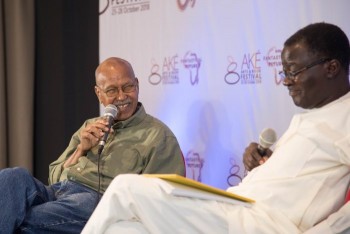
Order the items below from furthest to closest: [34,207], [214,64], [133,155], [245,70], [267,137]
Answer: [214,64], [245,70], [133,155], [34,207], [267,137]

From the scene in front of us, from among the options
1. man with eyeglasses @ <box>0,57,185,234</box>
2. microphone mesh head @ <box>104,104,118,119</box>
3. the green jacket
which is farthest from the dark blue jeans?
microphone mesh head @ <box>104,104,118,119</box>

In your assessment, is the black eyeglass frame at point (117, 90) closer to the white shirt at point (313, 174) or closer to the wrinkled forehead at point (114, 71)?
the wrinkled forehead at point (114, 71)

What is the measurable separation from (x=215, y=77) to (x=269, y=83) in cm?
34

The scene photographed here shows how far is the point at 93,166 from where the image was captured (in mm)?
2721

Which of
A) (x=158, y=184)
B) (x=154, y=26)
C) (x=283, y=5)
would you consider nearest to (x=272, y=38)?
(x=283, y=5)

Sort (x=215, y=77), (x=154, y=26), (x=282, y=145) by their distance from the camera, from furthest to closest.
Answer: (x=154, y=26)
(x=215, y=77)
(x=282, y=145)

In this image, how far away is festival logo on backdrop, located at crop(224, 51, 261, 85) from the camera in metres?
2.99

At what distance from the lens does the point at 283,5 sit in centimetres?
288

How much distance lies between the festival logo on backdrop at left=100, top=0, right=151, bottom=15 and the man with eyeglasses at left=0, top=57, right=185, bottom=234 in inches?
28.8

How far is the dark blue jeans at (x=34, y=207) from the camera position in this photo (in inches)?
90.7

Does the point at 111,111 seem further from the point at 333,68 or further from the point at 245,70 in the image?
the point at 333,68

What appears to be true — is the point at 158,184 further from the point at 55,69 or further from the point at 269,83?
the point at 55,69

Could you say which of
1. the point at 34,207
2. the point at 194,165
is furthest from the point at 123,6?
the point at 34,207

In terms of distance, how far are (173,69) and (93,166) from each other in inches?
36.1
